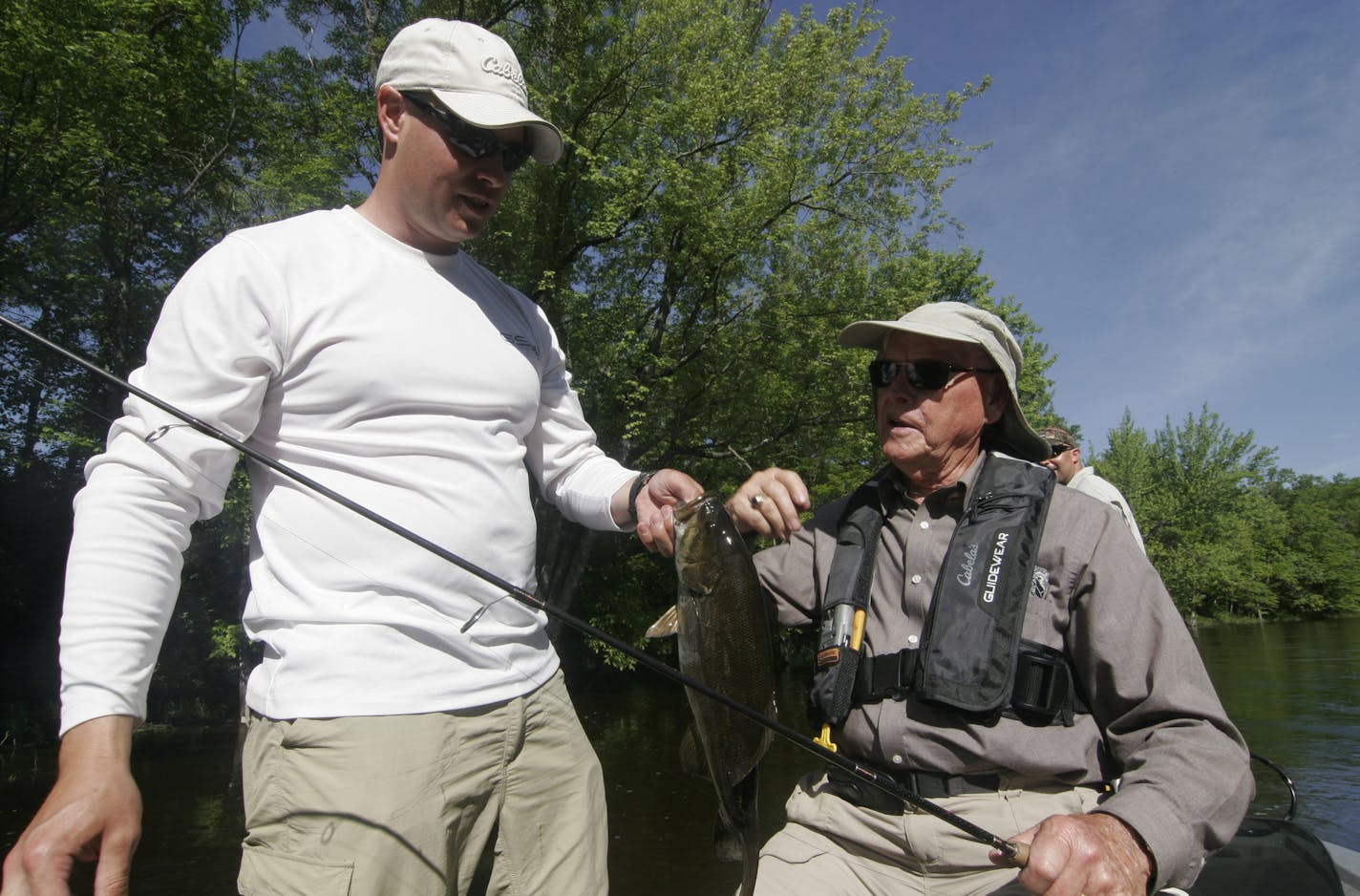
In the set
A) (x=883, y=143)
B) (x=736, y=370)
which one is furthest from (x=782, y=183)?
(x=736, y=370)

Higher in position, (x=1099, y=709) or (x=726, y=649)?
(x=726, y=649)

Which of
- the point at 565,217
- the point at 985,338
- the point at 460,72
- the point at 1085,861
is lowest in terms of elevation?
A: the point at 1085,861

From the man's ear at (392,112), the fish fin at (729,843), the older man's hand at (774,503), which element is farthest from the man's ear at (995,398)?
the man's ear at (392,112)

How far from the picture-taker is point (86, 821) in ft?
4.76

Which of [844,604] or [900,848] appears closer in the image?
[900,848]

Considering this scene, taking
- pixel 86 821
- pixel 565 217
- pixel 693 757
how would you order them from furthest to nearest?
pixel 565 217 < pixel 693 757 < pixel 86 821

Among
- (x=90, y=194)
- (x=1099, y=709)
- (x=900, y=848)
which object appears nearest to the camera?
(x=1099, y=709)

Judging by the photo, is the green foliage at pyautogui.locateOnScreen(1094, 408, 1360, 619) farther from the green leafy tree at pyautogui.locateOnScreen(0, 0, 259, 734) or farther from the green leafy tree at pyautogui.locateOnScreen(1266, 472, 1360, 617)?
the green leafy tree at pyautogui.locateOnScreen(0, 0, 259, 734)

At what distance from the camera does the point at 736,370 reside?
65.3 feet

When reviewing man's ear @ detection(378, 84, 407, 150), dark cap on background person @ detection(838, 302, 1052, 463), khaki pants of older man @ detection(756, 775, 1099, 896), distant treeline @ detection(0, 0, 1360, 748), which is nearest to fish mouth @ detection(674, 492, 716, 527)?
dark cap on background person @ detection(838, 302, 1052, 463)

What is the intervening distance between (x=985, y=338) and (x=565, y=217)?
53.5ft

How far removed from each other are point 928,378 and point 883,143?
1811 centimetres

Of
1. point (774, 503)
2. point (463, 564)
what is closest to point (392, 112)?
point (463, 564)

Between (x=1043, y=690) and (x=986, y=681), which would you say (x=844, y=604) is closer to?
(x=986, y=681)
